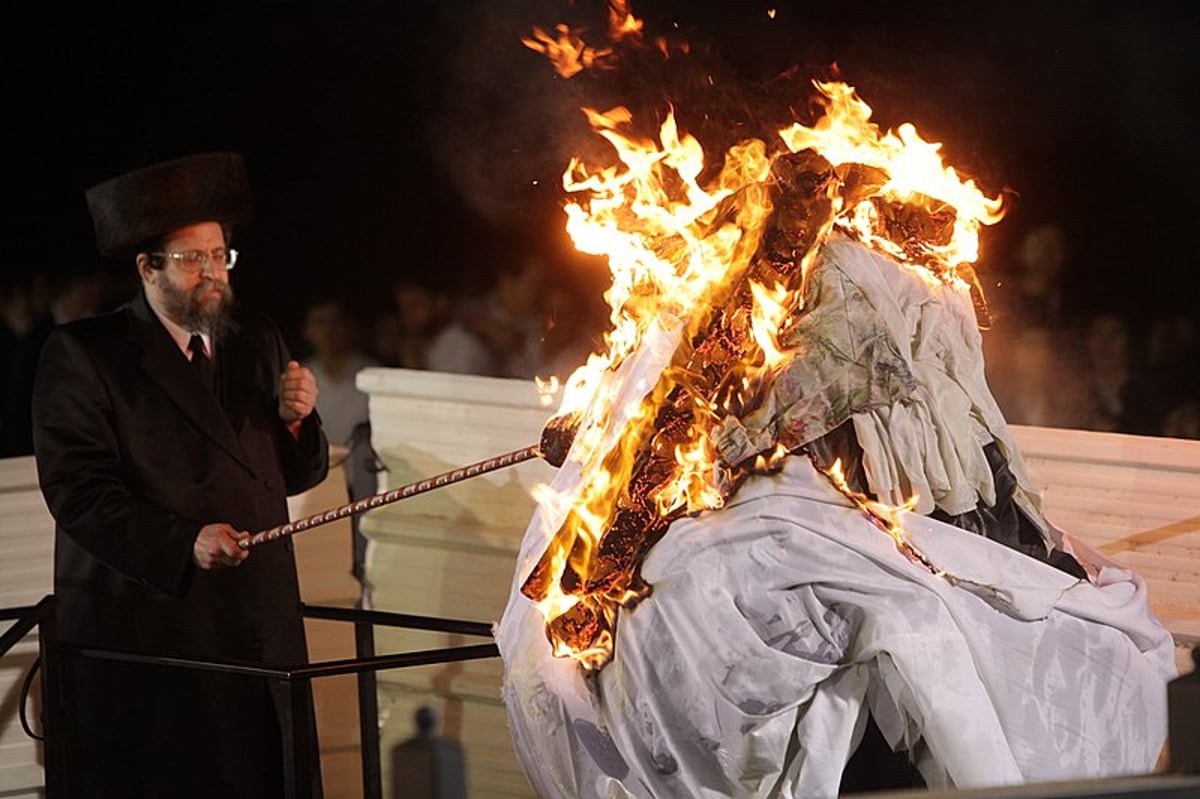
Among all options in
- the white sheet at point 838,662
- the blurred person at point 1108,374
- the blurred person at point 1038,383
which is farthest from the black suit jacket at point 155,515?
the blurred person at point 1108,374

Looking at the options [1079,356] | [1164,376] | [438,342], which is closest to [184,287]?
[438,342]

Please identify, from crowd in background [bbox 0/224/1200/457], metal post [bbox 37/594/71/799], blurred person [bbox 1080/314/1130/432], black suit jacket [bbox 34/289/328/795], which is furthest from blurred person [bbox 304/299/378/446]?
blurred person [bbox 1080/314/1130/432]

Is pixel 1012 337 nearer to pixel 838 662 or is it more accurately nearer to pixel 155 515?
pixel 838 662

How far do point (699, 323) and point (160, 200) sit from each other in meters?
1.72

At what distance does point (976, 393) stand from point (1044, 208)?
1.50 m

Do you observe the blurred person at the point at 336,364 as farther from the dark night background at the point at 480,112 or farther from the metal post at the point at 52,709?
the metal post at the point at 52,709

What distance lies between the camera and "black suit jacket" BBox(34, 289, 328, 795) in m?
4.81

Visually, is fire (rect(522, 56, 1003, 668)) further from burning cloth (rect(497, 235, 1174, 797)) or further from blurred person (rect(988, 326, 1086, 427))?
blurred person (rect(988, 326, 1086, 427))

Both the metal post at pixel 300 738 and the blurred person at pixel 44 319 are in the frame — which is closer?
the metal post at pixel 300 738

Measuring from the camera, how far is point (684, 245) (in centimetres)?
414

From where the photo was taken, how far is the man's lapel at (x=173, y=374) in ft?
16.1

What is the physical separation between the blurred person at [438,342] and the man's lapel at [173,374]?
0.93 meters

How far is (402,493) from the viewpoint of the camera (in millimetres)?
4559

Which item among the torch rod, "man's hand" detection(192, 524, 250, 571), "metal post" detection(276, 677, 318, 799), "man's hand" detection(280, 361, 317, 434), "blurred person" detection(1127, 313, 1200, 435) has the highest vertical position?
"man's hand" detection(280, 361, 317, 434)
